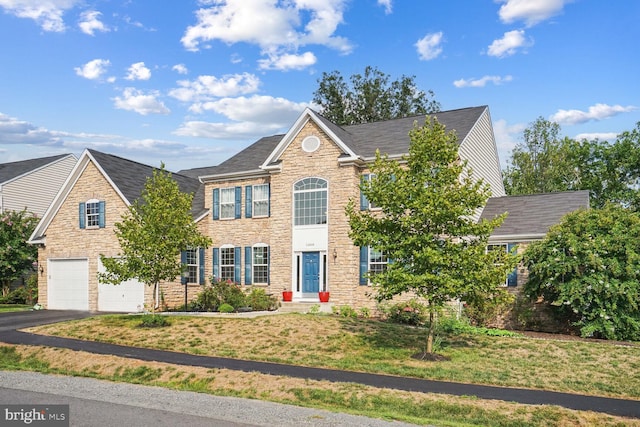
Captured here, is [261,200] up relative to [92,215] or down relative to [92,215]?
up

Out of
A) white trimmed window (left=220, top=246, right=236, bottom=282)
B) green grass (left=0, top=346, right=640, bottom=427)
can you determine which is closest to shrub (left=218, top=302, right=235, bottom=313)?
white trimmed window (left=220, top=246, right=236, bottom=282)

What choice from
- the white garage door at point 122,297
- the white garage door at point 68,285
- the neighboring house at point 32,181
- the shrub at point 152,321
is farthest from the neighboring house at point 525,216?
the neighboring house at point 32,181

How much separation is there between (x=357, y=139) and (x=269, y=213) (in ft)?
18.4

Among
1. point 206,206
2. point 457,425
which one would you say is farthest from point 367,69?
point 457,425

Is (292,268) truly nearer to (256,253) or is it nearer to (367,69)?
(256,253)

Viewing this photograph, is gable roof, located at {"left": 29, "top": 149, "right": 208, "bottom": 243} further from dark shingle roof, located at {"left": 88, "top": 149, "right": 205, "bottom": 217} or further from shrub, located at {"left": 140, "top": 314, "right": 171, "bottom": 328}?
shrub, located at {"left": 140, "top": 314, "right": 171, "bottom": 328}

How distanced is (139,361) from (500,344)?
10773mm

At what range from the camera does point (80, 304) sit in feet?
91.1

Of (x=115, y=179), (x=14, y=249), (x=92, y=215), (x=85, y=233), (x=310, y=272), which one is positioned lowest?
(x=310, y=272)

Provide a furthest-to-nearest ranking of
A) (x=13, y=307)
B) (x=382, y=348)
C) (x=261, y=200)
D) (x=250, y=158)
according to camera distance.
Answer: (x=13, y=307) → (x=250, y=158) → (x=261, y=200) → (x=382, y=348)

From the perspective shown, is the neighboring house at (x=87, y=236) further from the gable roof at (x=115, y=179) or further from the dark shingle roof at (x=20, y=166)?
the dark shingle roof at (x=20, y=166)

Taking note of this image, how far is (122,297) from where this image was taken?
86.7ft

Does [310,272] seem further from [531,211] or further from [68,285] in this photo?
[68,285]

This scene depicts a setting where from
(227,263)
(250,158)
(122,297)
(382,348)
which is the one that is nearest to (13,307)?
(122,297)
